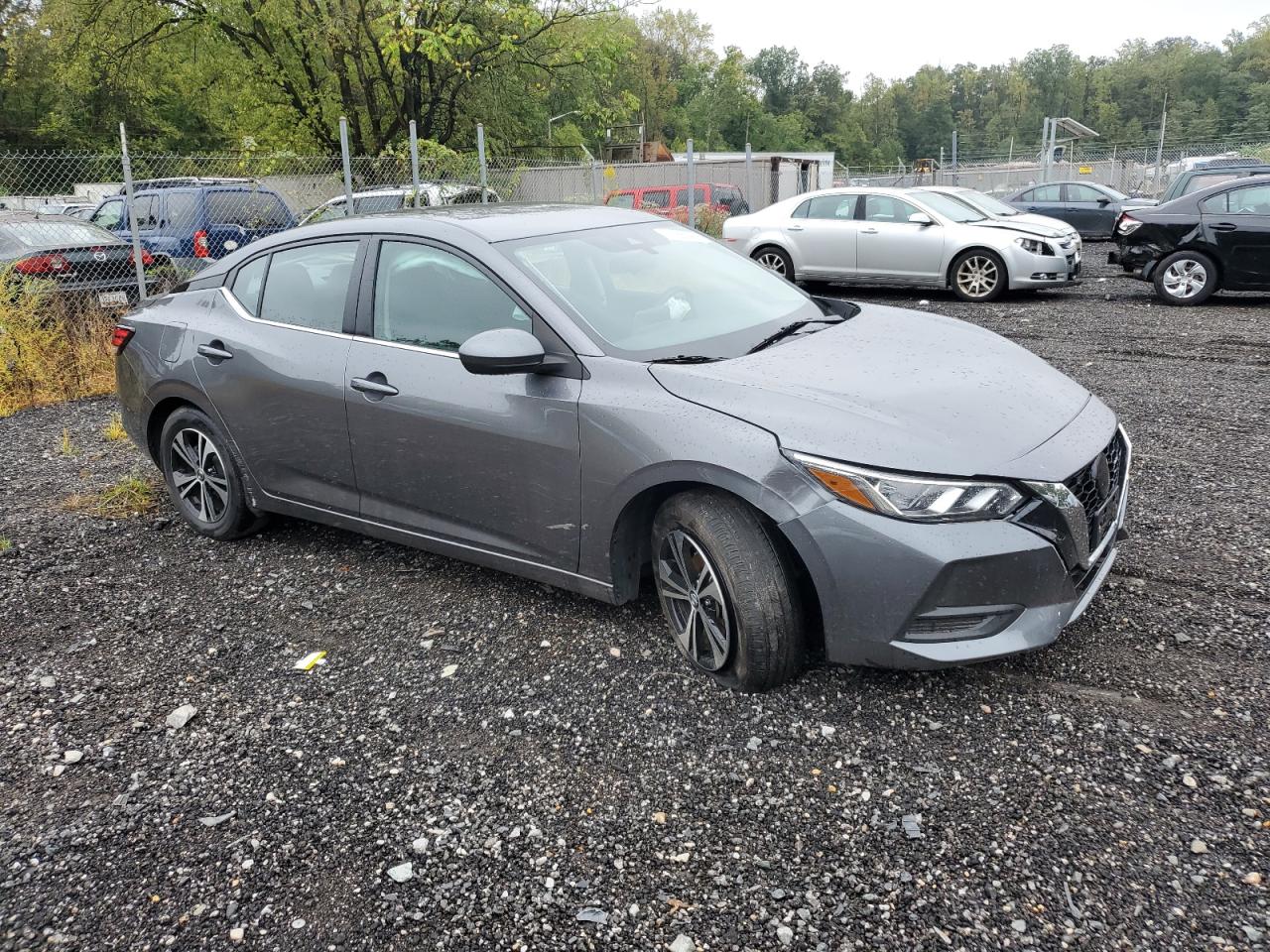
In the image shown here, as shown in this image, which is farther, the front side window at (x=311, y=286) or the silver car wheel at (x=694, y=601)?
the front side window at (x=311, y=286)

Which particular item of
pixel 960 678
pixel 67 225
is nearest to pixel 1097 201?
pixel 67 225

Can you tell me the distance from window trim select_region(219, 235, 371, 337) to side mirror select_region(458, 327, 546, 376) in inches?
38.8

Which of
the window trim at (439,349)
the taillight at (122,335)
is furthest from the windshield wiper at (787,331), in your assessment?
the taillight at (122,335)

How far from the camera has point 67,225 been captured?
10.6m

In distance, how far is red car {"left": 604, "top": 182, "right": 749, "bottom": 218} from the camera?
18.0 m

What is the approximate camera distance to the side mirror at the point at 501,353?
11.3 ft

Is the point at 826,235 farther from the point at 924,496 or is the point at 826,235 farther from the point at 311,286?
the point at 924,496

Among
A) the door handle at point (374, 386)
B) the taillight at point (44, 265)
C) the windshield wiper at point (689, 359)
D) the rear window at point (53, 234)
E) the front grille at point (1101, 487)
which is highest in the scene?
the rear window at point (53, 234)

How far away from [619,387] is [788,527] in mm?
805

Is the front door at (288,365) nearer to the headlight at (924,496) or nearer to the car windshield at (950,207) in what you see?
the headlight at (924,496)

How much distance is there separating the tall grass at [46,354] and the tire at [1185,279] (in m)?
11.4

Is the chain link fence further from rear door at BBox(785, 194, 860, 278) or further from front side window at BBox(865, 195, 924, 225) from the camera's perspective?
front side window at BBox(865, 195, 924, 225)

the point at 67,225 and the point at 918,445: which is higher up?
the point at 67,225

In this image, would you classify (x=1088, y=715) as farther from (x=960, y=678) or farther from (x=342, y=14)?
(x=342, y=14)
